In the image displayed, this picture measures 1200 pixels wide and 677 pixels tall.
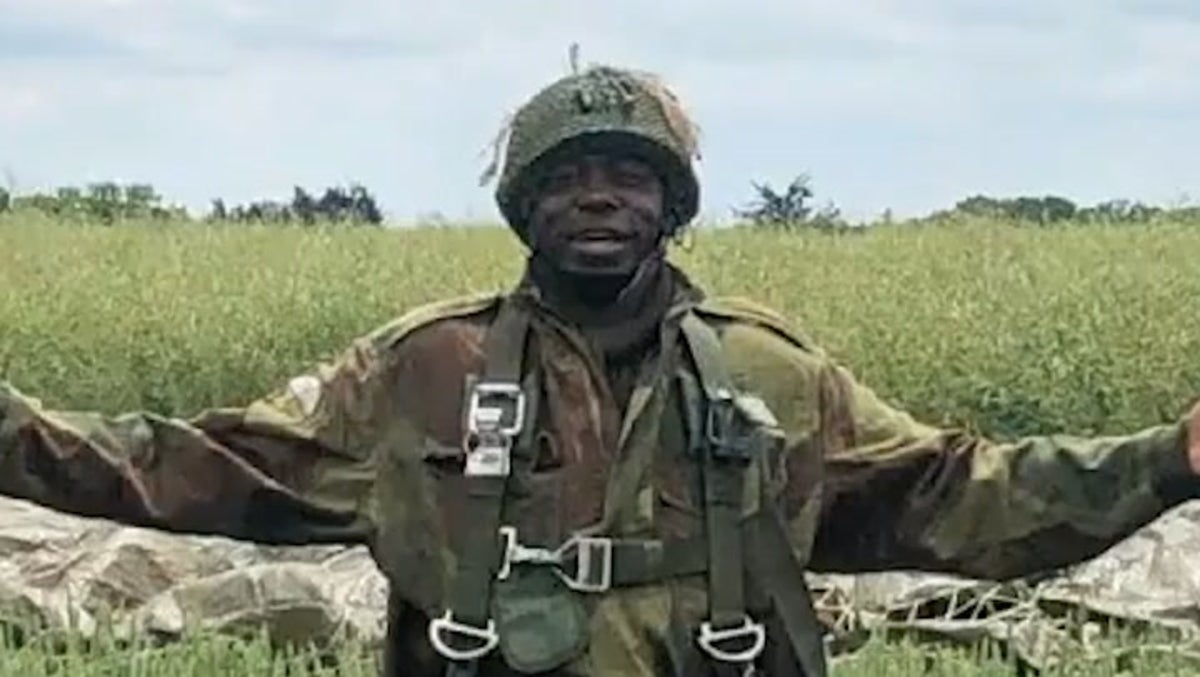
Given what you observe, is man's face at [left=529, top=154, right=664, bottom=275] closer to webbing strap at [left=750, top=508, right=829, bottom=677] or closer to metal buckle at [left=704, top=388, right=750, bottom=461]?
metal buckle at [left=704, top=388, right=750, bottom=461]

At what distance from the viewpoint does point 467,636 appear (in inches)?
116

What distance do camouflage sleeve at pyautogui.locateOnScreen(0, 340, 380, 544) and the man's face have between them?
23 centimetres

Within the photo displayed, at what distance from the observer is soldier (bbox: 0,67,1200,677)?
2.96 meters

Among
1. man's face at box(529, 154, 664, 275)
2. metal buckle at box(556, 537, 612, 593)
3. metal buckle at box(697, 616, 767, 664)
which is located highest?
man's face at box(529, 154, 664, 275)

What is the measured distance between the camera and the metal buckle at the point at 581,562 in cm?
294

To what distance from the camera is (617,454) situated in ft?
9.76

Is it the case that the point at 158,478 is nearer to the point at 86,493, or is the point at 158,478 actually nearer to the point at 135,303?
the point at 86,493

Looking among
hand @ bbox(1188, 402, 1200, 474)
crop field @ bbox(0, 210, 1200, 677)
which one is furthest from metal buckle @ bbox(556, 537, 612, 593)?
crop field @ bbox(0, 210, 1200, 677)

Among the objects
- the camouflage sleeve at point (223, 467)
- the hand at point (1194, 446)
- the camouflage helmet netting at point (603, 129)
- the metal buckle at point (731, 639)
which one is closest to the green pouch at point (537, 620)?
the metal buckle at point (731, 639)

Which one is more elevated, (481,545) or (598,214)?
(598,214)

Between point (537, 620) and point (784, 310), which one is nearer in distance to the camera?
point (537, 620)

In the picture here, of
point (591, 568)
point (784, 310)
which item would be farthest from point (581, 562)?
point (784, 310)

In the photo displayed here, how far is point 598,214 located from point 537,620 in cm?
38

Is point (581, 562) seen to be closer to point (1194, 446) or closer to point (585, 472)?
point (585, 472)
